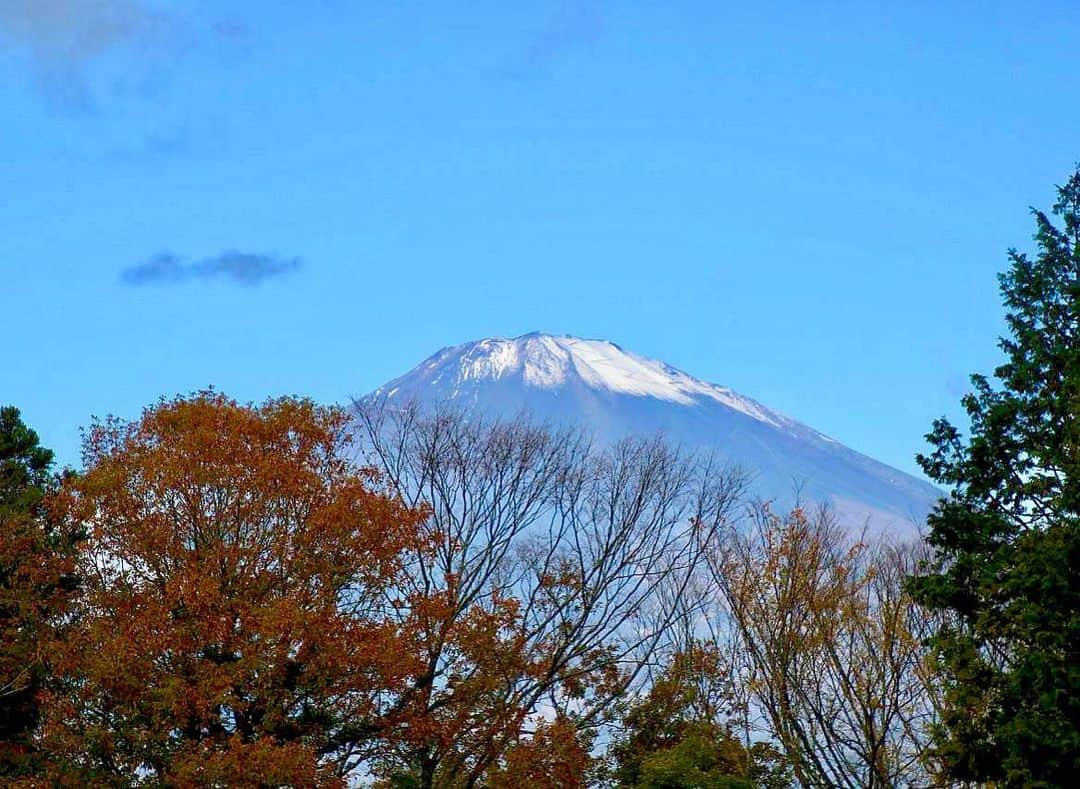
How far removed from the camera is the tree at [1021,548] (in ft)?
53.7

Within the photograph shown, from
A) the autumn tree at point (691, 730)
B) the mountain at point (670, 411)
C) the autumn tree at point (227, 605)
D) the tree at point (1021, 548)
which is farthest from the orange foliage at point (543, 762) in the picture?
the mountain at point (670, 411)

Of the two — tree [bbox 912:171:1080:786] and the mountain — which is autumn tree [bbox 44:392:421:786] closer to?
tree [bbox 912:171:1080:786]

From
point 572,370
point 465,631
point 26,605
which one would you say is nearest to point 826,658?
point 465,631

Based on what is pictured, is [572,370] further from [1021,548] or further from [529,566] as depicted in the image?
[1021,548]

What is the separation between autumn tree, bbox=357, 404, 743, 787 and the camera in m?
22.9

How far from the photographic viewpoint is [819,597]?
24062mm

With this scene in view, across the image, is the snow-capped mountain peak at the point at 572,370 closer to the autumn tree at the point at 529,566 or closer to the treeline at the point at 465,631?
the autumn tree at the point at 529,566

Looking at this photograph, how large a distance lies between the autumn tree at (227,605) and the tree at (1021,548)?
7.79 meters

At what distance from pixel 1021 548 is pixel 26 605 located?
13.8m

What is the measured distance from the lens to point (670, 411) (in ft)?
371

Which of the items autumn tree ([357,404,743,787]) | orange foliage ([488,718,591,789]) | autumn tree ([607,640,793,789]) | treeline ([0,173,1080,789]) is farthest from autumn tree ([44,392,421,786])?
autumn tree ([607,640,793,789])

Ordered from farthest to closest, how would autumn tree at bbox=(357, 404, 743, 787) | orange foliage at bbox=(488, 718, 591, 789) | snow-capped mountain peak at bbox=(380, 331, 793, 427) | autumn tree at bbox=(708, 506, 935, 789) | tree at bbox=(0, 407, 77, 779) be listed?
snow-capped mountain peak at bbox=(380, 331, 793, 427)
autumn tree at bbox=(708, 506, 935, 789)
autumn tree at bbox=(357, 404, 743, 787)
orange foliage at bbox=(488, 718, 591, 789)
tree at bbox=(0, 407, 77, 779)

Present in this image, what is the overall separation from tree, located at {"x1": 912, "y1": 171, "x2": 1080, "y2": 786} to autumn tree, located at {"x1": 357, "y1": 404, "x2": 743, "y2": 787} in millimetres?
7368

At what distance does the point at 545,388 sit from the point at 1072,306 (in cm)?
8953
